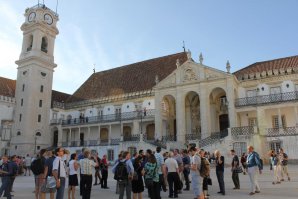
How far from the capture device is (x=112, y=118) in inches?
1539

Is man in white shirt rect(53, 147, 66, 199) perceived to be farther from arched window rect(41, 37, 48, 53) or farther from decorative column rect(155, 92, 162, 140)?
arched window rect(41, 37, 48, 53)

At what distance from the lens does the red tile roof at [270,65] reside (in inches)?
1199

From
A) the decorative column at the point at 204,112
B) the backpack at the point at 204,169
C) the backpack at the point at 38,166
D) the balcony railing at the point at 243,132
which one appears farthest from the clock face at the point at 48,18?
the backpack at the point at 204,169

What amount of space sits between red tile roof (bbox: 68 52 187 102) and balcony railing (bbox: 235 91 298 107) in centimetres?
1145

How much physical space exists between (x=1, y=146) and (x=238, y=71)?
32.7 m

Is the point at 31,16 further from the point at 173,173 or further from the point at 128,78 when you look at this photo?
the point at 173,173

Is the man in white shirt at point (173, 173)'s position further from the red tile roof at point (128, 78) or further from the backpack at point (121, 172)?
the red tile roof at point (128, 78)

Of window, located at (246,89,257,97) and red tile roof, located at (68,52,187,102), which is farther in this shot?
red tile roof, located at (68,52,187,102)

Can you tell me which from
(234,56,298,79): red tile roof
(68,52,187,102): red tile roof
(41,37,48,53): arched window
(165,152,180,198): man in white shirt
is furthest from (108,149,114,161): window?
(165,152,180,198): man in white shirt

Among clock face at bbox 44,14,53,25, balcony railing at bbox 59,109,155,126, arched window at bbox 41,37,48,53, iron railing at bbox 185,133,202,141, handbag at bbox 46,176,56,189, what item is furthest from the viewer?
clock face at bbox 44,14,53,25

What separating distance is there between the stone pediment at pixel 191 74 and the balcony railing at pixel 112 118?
14.5 feet

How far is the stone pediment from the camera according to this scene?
29844 millimetres

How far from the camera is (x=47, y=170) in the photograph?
25.4ft

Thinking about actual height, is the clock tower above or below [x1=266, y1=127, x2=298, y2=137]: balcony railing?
above
